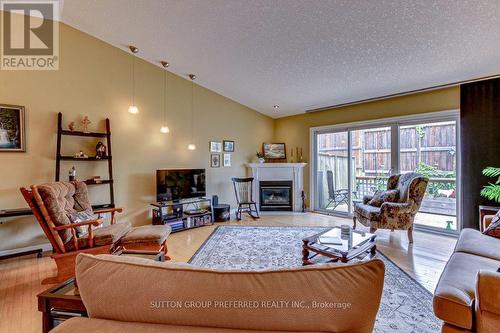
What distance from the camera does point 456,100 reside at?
3812 millimetres

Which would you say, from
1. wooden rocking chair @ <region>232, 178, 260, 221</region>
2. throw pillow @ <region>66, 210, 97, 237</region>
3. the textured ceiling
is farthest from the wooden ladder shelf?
wooden rocking chair @ <region>232, 178, 260, 221</region>

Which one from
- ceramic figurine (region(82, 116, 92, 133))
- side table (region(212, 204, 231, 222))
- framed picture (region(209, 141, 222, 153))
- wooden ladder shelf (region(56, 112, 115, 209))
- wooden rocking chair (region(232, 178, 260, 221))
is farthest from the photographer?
wooden rocking chair (region(232, 178, 260, 221))

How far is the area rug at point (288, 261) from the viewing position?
6.07ft

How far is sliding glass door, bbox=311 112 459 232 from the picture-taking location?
4047mm

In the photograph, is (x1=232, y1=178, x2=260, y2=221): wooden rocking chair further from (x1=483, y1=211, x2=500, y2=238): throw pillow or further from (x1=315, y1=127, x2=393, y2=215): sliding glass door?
(x1=483, y1=211, x2=500, y2=238): throw pillow

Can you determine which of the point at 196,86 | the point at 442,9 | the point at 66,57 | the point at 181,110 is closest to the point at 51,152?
the point at 66,57

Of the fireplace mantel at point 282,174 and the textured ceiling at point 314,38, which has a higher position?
the textured ceiling at point 314,38

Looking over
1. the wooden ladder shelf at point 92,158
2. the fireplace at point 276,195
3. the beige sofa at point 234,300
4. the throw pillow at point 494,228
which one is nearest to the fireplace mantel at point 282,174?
the fireplace at point 276,195

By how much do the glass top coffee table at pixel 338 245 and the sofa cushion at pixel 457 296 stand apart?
80cm

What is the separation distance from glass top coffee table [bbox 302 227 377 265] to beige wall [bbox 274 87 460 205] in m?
2.71

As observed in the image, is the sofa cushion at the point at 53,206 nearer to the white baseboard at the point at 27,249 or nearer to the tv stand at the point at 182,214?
the white baseboard at the point at 27,249

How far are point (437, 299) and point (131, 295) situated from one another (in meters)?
1.61

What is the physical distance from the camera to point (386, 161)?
4.69m

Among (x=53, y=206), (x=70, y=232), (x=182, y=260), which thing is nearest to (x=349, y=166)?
(x=182, y=260)
